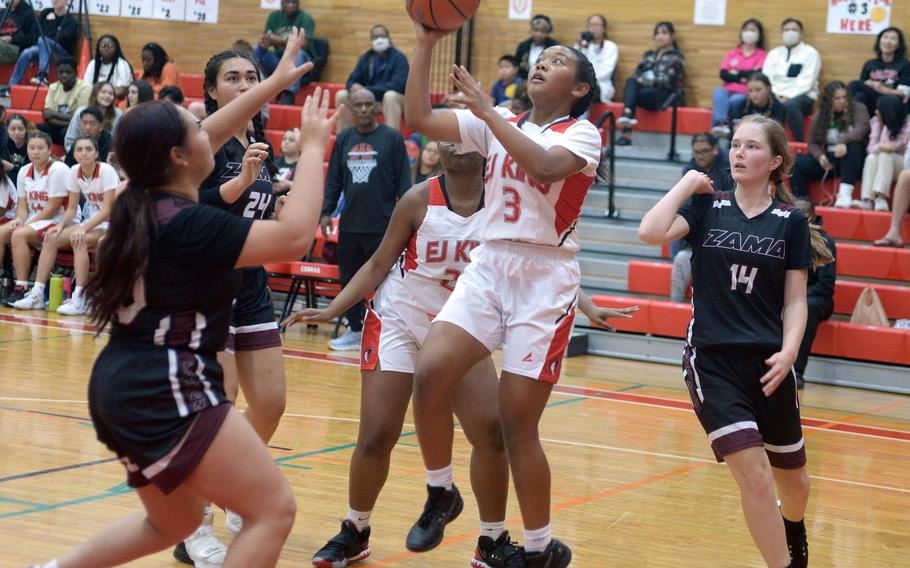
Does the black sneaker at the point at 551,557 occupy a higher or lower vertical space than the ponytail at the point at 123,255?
lower

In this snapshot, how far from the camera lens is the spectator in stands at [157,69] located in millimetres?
15500

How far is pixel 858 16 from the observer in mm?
13625

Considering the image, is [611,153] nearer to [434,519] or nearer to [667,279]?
[667,279]

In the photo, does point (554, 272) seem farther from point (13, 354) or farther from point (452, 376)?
point (13, 354)

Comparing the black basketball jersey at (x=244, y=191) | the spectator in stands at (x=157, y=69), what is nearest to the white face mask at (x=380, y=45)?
the spectator in stands at (x=157, y=69)

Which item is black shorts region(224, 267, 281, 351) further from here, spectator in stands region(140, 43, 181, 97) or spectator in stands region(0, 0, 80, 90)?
spectator in stands region(0, 0, 80, 90)

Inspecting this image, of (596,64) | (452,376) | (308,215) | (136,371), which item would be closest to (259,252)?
(308,215)

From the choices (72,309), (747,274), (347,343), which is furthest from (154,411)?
(72,309)

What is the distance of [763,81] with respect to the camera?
39.6 ft

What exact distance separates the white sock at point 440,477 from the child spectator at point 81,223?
26.6 feet

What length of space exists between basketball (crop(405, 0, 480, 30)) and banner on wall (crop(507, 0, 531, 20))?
11.6 m

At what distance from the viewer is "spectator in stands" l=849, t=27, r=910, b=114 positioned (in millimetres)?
12062

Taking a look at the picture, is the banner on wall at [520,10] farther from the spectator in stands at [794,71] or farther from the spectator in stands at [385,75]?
the spectator in stands at [794,71]

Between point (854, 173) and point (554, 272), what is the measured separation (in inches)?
342
